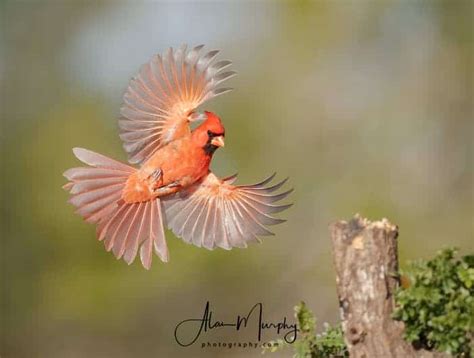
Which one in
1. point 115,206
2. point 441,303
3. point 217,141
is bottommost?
point 441,303

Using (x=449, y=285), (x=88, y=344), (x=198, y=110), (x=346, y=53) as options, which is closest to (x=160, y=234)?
(x=198, y=110)

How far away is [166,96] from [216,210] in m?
0.42

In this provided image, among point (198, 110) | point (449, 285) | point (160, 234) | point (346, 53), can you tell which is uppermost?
point (346, 53)

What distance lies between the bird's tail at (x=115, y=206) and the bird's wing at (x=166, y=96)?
9 centimetres

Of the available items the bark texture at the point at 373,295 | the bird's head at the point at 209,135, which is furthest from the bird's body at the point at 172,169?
the bark texture at the point at 373,295

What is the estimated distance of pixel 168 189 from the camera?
269 cm

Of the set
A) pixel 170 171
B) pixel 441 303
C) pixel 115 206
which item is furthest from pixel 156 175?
pixel 441 303

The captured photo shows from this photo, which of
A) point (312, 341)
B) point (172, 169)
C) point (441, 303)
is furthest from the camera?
point (172, 169)

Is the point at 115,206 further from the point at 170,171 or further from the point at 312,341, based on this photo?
the point at 312,341

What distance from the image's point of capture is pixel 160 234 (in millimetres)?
2789

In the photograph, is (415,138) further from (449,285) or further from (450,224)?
(449,285)

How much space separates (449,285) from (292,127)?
2.52 meters

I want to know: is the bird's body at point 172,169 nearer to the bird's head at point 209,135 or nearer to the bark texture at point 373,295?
the bird's head at point 209,135

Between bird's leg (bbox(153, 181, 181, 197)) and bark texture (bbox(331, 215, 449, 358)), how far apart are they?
871 millimetres
